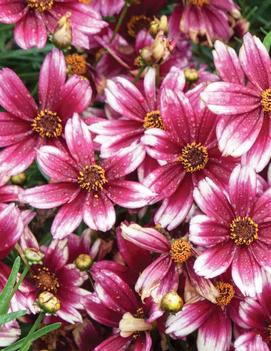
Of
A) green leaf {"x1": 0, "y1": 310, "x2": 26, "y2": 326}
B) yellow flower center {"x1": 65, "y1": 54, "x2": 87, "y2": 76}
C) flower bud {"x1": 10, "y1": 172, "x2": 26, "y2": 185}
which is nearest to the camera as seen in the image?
green leaf {"x1": 0, "y1": 310, "x2": 26, "y2": 326}

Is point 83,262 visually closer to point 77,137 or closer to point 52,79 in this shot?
point 77,137

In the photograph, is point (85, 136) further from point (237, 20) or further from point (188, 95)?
point (237, 20)

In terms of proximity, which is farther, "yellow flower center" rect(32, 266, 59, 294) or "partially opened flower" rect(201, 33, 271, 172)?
"yellow flower center" rect(32, 266, 59, 294)

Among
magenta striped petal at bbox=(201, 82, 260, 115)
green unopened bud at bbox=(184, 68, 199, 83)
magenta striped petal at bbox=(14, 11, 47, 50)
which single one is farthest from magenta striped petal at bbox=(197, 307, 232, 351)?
magenta striped petal at bbox=(14, 11, 47, 50)

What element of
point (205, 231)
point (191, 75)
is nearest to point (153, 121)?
point (191, 75)

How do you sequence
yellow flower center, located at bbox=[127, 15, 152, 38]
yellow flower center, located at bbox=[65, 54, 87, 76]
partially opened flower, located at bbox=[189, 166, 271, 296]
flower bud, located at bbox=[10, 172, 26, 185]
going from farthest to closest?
yellow flower center, located at bbox=[127, 15, 152, 38]
yellow flower center, located at bbox=[65, 54, 87, 76]
flower bud, located at bbox=[10, 172, 26, 185]
partially opened flower, located at bbox=[189, 166, 271, 296]

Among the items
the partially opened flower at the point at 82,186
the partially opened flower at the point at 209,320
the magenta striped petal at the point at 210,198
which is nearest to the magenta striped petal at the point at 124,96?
the partially opened flower at the point at 82,186

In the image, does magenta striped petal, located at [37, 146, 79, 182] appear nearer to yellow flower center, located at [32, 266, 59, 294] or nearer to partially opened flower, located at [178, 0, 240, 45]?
yellow flower center, located at [32, 266, 59, 294]
